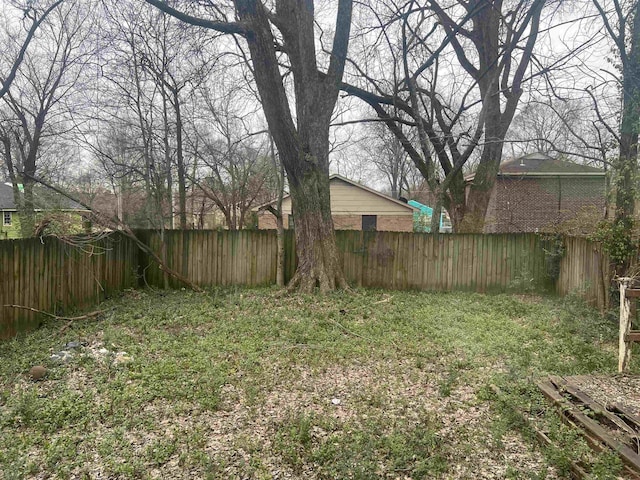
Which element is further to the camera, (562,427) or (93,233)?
(93,233)

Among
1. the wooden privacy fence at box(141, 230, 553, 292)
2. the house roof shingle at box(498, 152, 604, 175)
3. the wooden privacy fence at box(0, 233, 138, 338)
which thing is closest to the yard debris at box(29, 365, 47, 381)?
the wooden privacy fence at box(0, 233, 138, 338)

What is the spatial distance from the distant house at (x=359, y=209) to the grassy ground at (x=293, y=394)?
11.1 meters

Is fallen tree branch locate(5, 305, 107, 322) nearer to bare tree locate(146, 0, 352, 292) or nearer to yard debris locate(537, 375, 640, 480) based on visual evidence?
bare tree locate(146, 0, 352, 292)

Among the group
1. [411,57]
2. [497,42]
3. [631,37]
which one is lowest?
[631,37]

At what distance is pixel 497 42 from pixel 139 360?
454 inches

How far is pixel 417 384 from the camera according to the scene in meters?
4.10

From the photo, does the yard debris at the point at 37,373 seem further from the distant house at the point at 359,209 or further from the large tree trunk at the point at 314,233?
the distant house at the point at 359,209

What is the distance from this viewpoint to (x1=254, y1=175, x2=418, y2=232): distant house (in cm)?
1745

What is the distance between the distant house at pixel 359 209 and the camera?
17453 millimetres

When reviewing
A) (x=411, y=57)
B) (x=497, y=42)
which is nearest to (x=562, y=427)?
(x=411, y=57)

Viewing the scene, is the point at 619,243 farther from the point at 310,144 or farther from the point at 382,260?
the point at 310,144

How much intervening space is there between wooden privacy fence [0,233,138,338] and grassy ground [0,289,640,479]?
416 mm

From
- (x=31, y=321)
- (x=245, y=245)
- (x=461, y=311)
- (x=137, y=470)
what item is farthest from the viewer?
(x=245, y=245)

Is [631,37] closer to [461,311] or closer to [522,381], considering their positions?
[461,311]
